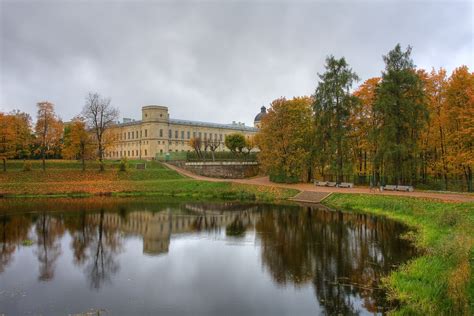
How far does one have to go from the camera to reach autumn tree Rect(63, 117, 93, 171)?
Result: 44.2 m

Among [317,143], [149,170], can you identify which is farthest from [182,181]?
[317,143]

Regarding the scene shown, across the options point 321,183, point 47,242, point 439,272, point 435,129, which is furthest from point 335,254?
point 321,183

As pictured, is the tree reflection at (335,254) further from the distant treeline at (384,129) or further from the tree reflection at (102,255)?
the distant treeline at (384,129)

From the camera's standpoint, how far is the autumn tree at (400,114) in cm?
2931

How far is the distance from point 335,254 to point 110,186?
30491 millimetres

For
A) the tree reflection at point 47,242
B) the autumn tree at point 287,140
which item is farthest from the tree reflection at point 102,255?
the autumn tree at point 287,140

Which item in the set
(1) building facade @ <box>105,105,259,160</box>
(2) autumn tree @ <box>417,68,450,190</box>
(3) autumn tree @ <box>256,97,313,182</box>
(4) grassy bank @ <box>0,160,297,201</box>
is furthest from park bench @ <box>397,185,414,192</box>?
(1) building facade @ <box>105,105,259,160</box>

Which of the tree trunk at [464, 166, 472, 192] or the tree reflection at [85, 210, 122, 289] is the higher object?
the tree trunk at [464, 166, 472, 192]

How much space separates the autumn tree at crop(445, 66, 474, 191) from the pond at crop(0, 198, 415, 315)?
9889 millimetres

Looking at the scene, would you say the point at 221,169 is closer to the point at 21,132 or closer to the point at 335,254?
the point at 21,132

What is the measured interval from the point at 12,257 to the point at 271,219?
1464cm

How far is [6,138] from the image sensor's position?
129 ft

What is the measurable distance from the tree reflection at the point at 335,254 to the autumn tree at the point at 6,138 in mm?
30978

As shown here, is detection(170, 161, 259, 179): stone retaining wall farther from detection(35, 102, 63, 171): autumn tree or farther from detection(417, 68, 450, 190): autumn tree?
detection(417, 68, 450, 190): autumn tree
